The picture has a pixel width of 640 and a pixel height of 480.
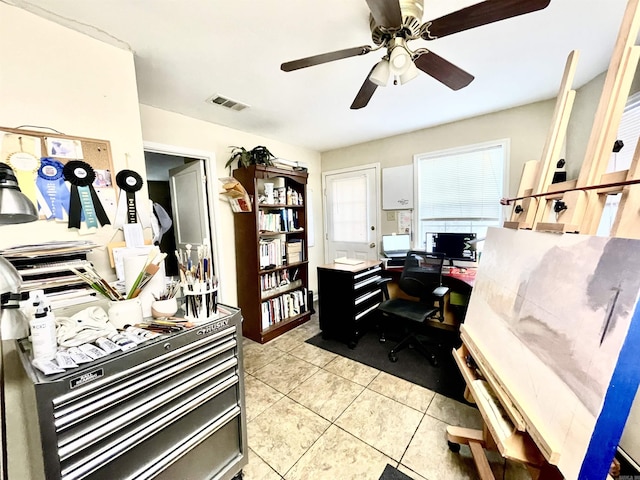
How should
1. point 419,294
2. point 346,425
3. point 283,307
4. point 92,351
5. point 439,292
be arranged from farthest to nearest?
point 283,307, point 419,294, point 439,292, point 346,425, point 92,351

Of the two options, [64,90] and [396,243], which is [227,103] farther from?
[396,243]

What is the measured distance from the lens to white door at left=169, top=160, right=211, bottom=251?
109 inches

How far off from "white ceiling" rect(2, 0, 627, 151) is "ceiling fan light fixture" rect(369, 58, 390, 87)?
0.97 feet

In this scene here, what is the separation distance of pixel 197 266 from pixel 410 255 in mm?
2009

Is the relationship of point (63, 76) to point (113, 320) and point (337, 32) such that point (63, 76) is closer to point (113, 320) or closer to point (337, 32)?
point (113, 320)

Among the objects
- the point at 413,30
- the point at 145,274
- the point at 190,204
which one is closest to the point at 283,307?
the point at 190,204

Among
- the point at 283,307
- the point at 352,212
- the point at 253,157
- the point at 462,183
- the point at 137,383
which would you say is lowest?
the point at 283,307

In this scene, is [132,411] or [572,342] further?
[132,411]

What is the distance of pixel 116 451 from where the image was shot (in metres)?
0.85

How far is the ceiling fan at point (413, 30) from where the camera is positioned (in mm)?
1017

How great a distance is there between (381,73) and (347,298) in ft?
6.31

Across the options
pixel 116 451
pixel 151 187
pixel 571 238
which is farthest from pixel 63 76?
pixel 151 187

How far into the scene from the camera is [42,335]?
814 mm

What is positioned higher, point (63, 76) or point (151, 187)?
point (63, 76)
